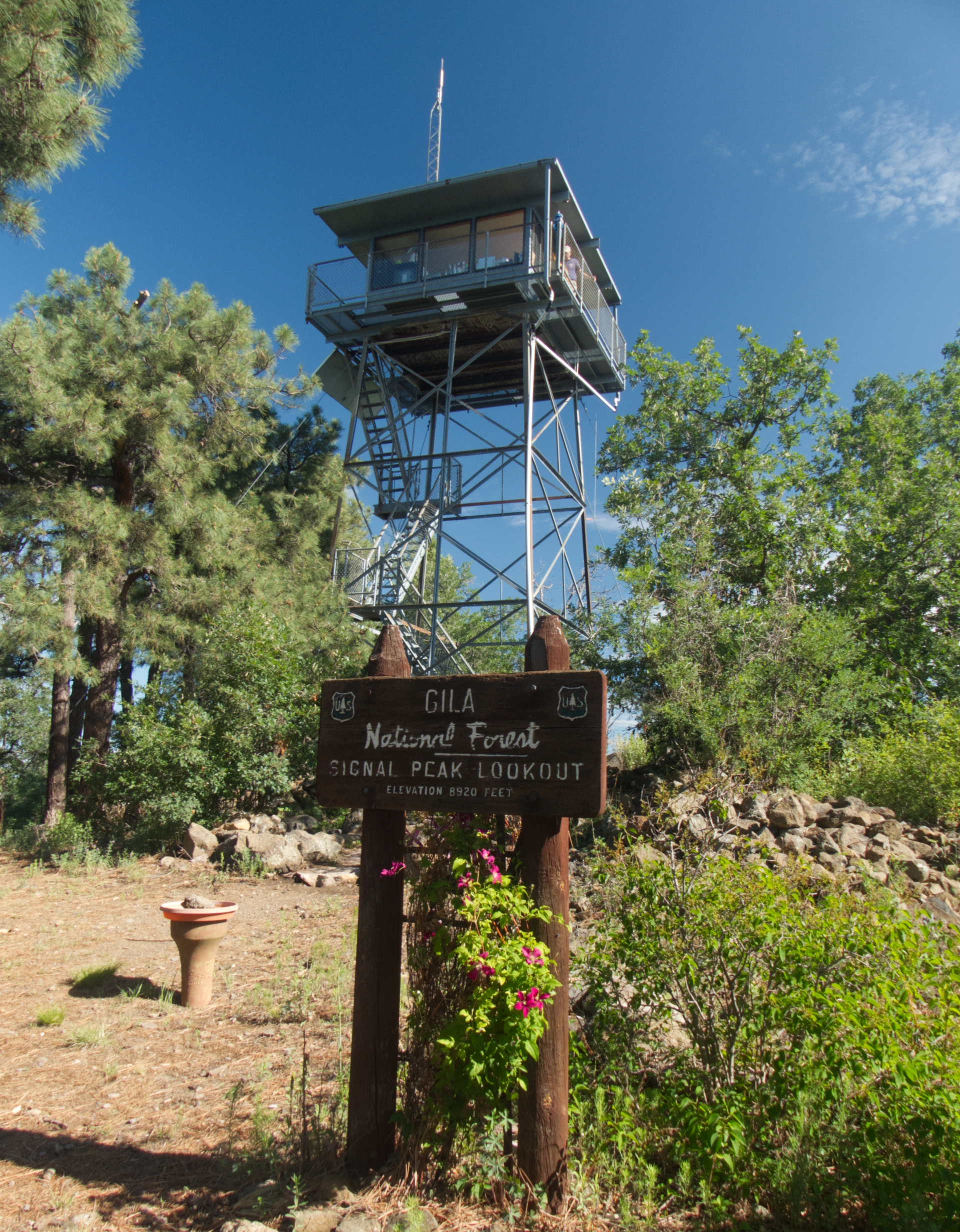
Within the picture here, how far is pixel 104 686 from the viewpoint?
1495 centimetres

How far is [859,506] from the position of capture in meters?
17.0

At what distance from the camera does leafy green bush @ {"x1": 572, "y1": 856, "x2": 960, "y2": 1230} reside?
113 inches

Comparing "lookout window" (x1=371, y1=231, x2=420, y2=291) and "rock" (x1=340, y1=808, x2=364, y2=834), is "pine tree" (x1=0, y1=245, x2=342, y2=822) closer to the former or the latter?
"lookout window" (x1=371, y1=231, x2=420, y2=291)

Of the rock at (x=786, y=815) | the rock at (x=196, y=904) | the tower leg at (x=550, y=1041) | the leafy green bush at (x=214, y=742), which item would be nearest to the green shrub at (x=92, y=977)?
the rock at (x=196, y=904)

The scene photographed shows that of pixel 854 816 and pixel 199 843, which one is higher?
pixel 854 816

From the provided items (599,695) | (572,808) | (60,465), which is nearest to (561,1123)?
(572,808)

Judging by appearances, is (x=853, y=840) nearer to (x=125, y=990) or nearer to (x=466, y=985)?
(x=466, y=985)

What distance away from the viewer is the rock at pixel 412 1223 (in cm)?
289

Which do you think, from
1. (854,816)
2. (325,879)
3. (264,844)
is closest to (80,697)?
(264,844)

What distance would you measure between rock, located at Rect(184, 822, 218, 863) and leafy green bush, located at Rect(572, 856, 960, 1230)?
8962 millimetres

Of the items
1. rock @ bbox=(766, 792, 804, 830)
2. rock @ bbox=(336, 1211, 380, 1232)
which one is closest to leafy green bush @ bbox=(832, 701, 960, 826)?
rock @ bbox=(766, 792, 804, 830)

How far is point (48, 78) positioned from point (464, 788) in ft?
24.7

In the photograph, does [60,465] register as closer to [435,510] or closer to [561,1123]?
[435,510]

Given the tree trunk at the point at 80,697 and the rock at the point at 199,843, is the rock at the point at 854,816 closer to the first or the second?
the rock at the point at 199,843
